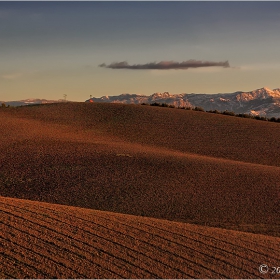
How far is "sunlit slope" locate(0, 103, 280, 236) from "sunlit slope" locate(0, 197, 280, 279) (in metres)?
3.97

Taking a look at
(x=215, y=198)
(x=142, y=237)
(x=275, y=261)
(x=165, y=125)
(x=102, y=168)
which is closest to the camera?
(x=275, y=261)

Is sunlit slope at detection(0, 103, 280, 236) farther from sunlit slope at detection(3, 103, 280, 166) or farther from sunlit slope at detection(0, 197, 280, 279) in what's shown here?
sunlit slope at detection(0, 197, 280, 279)

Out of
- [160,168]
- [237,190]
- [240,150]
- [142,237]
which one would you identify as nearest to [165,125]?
[240,150]

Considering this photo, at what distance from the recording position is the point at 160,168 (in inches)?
1145

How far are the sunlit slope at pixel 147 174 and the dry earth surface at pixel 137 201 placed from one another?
0.07m

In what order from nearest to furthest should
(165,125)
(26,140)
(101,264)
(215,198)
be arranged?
(101,264), (215,198), (26,140), (165,125)

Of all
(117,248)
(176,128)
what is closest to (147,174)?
(117,248)

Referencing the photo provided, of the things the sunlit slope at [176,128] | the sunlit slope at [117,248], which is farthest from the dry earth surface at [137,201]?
the sunlit slope at [176,128]

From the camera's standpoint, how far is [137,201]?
22.0 meters

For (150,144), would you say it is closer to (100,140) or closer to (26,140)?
(100,140)

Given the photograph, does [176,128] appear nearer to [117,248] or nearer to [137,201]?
[137,201]

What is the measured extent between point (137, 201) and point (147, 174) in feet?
18.1

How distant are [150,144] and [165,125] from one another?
10050 mm

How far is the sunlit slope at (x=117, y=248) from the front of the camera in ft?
38.8
